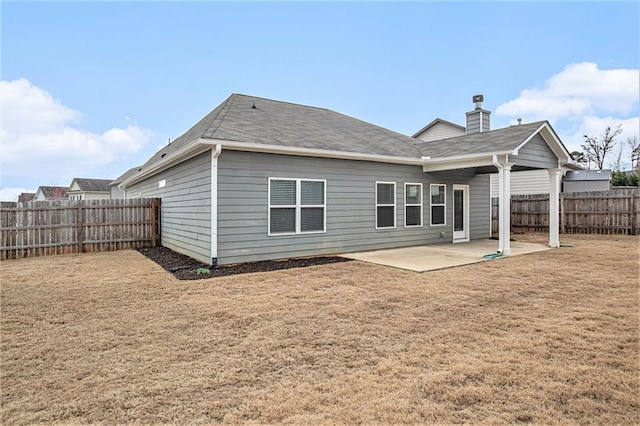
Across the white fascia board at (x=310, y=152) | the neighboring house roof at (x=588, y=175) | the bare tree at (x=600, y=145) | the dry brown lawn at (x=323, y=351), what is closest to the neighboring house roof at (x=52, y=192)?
the dry brown lawn at (x=323, y=351)

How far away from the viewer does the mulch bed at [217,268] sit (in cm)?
715

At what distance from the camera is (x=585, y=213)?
587 inches

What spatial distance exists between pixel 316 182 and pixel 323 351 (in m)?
6.07

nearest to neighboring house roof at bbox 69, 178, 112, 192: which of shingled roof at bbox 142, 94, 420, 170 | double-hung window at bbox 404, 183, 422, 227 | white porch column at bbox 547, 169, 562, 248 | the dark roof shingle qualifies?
the dark roof shingle

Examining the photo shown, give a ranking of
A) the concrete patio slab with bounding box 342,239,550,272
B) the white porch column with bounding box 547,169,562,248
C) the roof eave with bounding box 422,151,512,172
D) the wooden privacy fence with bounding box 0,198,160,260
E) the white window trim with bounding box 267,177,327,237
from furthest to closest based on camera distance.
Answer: the white porch column with bounding box 547,169,562,248, the wooden privacy fence with bounding box 0,198,160,260, the roof eave with bounding box 422,151,512,172, the white window trim with bounding box 267,177,327,237, the concrete patio slab with bounding box 342,239,550,272

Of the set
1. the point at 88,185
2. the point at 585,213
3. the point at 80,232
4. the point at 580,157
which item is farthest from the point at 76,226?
the point at 580,157

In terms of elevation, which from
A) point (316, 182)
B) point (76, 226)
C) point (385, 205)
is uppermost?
point (316, 182)

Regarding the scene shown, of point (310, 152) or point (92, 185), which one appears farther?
point (92, 185)

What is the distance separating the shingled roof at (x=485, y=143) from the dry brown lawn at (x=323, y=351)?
413cm

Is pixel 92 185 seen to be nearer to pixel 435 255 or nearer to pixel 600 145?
pixel 435 255

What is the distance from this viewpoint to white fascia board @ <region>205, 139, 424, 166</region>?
761 centimetres

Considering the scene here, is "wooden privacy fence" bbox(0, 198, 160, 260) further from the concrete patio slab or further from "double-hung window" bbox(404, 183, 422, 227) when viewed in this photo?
"double-hung window" bbox(404, 183, 422, 227)

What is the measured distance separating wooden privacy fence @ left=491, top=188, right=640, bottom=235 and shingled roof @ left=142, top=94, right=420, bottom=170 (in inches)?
287

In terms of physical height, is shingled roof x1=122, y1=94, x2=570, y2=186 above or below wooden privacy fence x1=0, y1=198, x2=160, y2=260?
above
